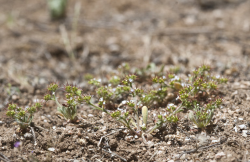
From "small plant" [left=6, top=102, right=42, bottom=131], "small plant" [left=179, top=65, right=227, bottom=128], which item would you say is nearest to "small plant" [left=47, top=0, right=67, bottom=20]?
"small plant" [left=6, top=102, right=42, bottom=131]

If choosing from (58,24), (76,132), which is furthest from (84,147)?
(58,24)

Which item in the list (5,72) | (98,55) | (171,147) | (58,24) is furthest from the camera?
(58,24)

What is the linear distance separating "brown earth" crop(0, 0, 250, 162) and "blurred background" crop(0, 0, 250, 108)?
0.7 inches

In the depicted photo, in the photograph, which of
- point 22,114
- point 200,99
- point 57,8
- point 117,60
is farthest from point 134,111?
point 57,8

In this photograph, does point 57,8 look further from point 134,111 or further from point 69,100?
point 134,111

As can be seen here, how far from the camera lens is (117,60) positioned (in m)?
4.30

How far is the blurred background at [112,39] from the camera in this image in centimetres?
385

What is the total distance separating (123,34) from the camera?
16.8 ft

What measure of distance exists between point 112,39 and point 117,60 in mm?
812

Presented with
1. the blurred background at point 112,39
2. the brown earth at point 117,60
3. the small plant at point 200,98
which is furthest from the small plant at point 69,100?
the small plant at point 200,98

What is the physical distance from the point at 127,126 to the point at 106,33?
3.25 m

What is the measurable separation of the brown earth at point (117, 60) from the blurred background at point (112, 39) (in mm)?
17

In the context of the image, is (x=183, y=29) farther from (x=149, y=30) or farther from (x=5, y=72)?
(x=5, y=72)

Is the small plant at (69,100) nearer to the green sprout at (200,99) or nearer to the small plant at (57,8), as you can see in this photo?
the green sprout at (200,99)
